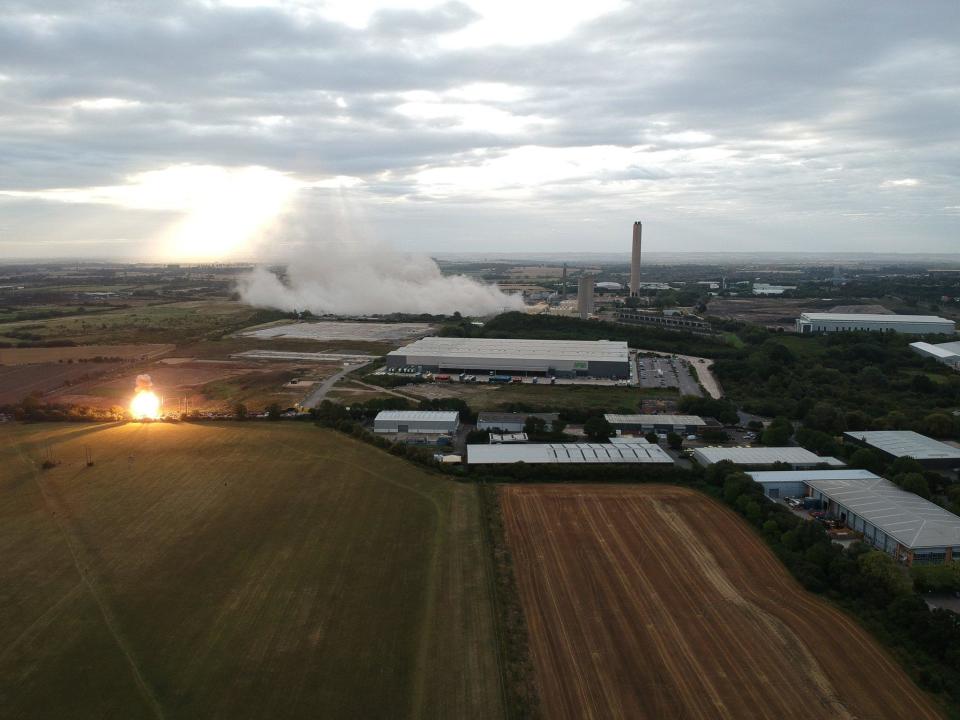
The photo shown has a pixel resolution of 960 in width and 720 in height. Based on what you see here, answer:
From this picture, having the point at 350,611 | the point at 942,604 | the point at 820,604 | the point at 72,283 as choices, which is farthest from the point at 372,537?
the point at 72,283

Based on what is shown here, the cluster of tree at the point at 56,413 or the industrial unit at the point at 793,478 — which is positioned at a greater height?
the cluster of tree at the point at 56,413

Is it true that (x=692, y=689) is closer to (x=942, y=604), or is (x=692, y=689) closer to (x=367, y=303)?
(x=942, y=604)

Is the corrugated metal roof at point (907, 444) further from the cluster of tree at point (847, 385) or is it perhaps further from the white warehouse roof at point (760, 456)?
the white warehouse roof at point (760, 456)

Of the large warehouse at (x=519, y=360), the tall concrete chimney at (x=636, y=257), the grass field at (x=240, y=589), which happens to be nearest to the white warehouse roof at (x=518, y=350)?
the large warehouse at (x=519, y=360)

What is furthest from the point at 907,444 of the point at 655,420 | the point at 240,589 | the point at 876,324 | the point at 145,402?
the point at 876,324

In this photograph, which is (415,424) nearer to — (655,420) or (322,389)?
(322,389)

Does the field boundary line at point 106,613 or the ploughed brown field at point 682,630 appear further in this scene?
the ploughed brown field at point 682,630
